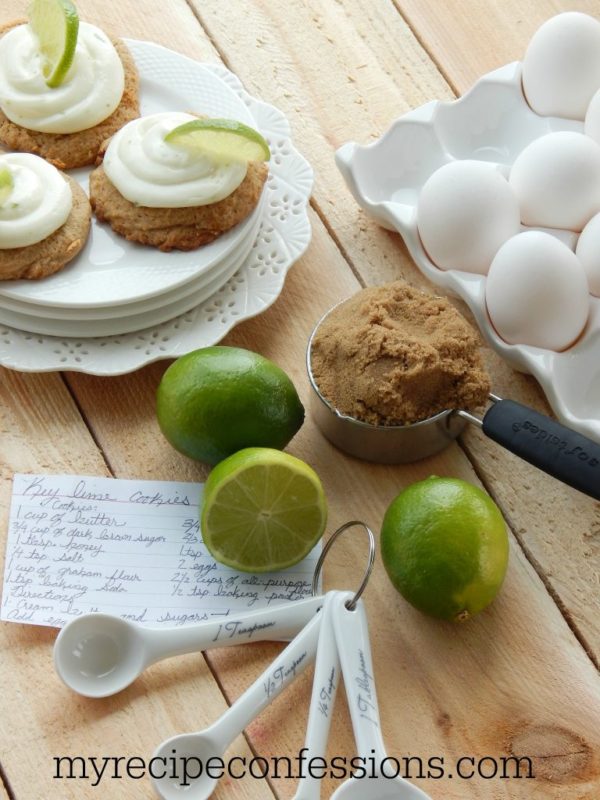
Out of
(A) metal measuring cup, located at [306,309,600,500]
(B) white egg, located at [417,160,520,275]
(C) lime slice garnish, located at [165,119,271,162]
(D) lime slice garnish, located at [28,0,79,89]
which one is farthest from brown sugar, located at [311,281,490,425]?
(D) lime slice garnish, located at [28,0,79,89]

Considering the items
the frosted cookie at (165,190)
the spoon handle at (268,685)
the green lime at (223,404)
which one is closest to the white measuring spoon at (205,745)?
the spoon handle at (268,685)

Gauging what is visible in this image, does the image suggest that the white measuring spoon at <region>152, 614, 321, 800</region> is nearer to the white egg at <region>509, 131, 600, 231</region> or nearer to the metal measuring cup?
the metal measuring cup

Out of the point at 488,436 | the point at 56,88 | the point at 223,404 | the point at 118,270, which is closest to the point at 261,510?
the point at 223,404

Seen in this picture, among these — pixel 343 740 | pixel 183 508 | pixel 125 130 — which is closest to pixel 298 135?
pixel 125 130

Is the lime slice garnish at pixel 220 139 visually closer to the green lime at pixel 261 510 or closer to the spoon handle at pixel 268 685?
the green lime at pixel 261 510

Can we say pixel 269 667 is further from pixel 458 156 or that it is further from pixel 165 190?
pixel 458 156
